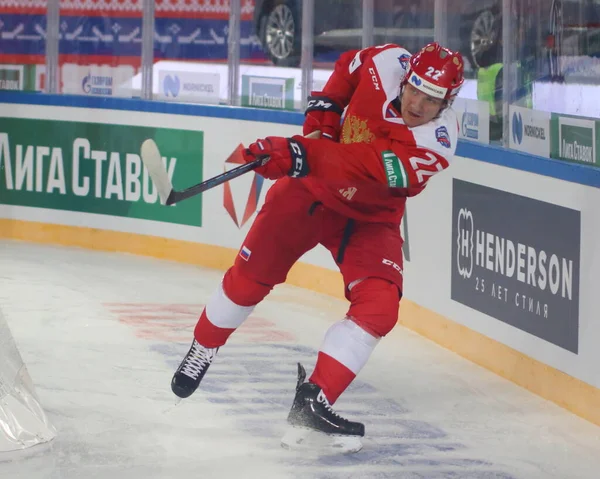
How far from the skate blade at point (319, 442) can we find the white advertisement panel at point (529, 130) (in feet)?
5.24

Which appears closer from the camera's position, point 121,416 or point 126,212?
point 121,416

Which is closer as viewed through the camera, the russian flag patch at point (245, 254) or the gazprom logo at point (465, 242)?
the russian flag patch at point (245, 254)

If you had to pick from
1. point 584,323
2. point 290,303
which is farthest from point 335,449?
point 290,303

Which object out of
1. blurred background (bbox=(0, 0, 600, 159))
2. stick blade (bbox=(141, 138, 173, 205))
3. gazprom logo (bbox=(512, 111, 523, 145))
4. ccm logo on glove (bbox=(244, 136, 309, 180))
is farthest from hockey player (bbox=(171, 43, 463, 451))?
gazprom logo (bbox=(512, 111, 523, 145))

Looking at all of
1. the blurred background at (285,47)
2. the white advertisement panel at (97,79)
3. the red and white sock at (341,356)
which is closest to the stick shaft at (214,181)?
the red and white sock at (341,356)

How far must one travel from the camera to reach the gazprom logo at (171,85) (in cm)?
842

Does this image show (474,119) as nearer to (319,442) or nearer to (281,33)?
(281,33)

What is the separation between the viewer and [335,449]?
4.28 m

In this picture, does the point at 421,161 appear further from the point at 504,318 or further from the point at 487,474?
the point at 504,318

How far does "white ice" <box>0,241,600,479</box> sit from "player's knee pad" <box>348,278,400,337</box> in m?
0.44

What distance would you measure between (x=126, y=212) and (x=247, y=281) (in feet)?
13.6

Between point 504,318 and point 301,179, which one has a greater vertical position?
point 301,179

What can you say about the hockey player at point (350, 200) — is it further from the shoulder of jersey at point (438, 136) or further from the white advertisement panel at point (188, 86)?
the white advertisement panel at point (188, 86)

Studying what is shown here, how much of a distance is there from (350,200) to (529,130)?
144 cm
